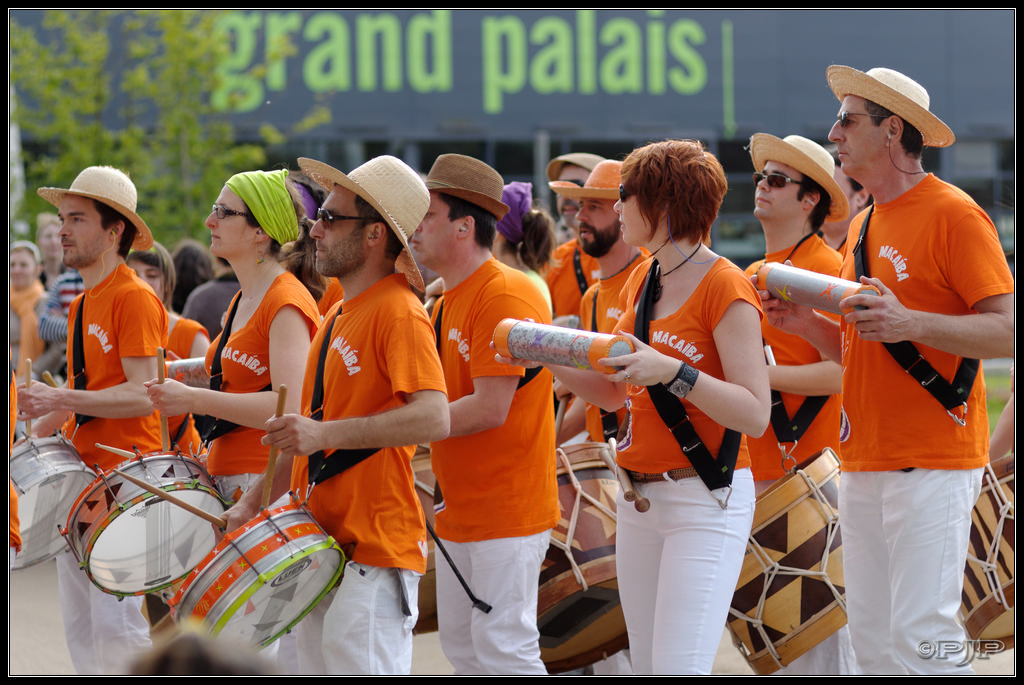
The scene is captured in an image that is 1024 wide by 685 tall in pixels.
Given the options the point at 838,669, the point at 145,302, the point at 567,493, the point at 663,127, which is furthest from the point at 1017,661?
the point at 663,127

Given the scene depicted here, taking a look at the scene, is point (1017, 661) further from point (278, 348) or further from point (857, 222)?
point (278, 348)

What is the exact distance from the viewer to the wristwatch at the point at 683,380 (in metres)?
3.43

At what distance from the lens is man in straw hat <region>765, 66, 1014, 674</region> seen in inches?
145

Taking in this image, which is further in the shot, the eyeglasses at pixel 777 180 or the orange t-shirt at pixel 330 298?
the orange t-shirt at pixel 330 298

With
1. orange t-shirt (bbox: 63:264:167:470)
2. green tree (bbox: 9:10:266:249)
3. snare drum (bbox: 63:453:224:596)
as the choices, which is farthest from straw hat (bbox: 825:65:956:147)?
green tree (bbox: 9:10:266:249)

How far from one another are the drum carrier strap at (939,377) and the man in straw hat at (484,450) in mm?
1262

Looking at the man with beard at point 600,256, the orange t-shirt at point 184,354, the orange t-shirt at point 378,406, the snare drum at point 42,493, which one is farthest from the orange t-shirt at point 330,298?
the orange t-shirt at point 378,406

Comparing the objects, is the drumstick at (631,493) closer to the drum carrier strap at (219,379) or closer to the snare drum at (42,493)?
the drum carrier strap at (219,379)

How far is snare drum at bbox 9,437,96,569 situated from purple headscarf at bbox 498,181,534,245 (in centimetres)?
232

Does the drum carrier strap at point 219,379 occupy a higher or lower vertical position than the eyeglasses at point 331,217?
lower

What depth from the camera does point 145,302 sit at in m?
5.21

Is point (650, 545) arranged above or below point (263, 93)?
below

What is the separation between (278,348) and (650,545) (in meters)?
1.56

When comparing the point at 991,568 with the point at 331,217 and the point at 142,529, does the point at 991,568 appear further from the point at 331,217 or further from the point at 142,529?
the point at 142,529
